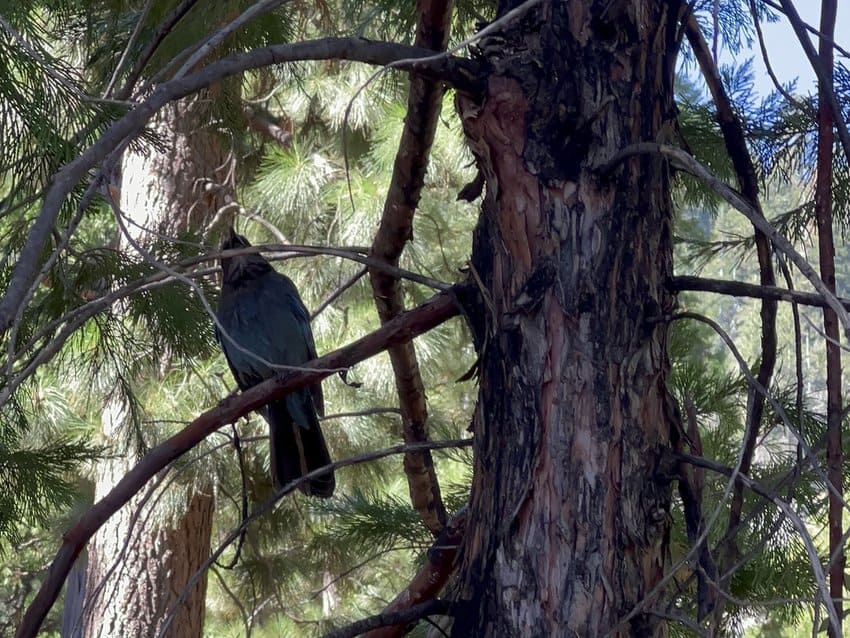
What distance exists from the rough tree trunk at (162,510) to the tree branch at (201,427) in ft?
9.96

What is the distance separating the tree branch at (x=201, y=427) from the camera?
4.76ft

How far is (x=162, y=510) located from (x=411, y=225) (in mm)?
3402

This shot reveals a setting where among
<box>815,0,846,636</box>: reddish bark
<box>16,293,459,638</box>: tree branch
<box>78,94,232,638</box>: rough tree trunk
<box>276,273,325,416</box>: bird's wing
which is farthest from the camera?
<box>78,94,232,638</box>: rough tree trunk

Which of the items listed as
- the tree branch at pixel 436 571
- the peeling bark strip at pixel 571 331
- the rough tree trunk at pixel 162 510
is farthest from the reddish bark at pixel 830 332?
the rough tree trunk at pixel 162 510

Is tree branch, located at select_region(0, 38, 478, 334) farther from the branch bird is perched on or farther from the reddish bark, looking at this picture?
the branch bird is perched on

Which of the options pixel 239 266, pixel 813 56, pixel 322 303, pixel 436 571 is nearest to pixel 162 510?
pixel 322 303

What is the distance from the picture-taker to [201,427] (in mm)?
1554

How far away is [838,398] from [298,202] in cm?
458

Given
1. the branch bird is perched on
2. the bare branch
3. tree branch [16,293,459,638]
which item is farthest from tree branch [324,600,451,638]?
the branch bird is perched on

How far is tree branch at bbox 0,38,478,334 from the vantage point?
88 cm

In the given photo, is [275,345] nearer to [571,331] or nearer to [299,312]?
[299,312]

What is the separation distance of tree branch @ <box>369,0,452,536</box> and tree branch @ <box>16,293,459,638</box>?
18cm

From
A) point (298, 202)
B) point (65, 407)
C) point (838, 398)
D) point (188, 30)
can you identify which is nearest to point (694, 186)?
point (188, 30)

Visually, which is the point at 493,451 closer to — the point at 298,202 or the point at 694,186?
the point at 694,186
